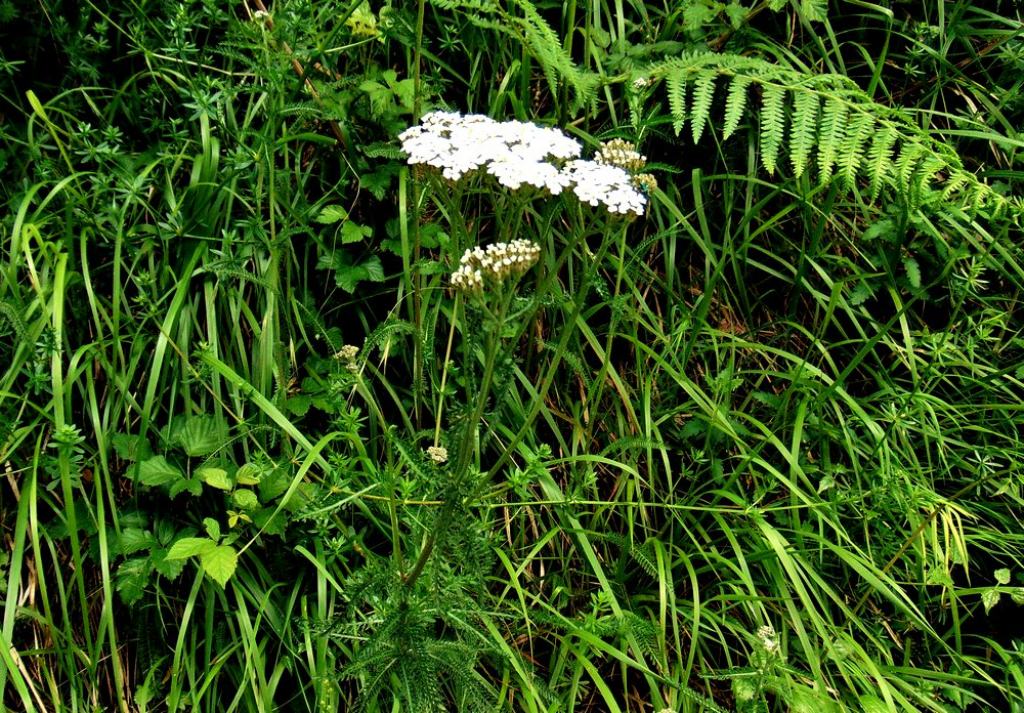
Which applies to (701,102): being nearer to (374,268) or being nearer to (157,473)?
(374,268)

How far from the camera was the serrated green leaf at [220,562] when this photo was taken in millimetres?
1717

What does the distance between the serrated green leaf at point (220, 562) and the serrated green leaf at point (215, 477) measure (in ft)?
0.47

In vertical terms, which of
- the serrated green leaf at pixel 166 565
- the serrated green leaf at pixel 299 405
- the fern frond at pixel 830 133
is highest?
the fern frond at pixel 830 133

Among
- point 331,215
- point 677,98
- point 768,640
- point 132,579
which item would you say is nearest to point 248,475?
point 132,579

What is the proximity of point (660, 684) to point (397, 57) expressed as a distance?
1843mm

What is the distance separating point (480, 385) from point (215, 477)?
65cm

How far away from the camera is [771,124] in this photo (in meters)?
1.98

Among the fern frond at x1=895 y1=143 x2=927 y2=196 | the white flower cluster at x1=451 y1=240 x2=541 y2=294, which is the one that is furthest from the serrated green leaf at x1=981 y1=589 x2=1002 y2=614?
the white flower cluster at x1=451 y1=240 x2=541 y2=294

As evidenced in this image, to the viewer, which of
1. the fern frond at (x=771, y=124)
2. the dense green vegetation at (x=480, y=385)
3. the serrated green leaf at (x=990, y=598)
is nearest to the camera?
the dense green vegetation at (x=480, y=385)

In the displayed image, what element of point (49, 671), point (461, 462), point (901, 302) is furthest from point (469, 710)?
point (901, 302)

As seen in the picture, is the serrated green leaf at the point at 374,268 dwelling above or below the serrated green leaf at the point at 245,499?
above

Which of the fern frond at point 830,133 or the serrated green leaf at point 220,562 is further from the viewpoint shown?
the fern frond at point 830,133

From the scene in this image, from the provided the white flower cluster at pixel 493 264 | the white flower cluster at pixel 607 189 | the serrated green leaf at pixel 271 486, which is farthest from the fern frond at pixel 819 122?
the serrated green leaf at pixel 271 486

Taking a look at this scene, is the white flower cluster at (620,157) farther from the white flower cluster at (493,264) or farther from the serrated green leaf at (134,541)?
the serrated green leaf at (134,541)
